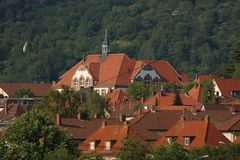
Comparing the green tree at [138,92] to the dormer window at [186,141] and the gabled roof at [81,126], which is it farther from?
the dormer window at [186,141]

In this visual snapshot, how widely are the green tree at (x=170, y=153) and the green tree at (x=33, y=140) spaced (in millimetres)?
6666

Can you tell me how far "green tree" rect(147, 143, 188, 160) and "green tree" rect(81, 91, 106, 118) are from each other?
4069 cm

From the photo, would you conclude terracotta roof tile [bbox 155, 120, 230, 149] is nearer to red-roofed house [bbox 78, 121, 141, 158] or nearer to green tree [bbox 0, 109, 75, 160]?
red-roofed house [bbox 78, 121, 141, 158]

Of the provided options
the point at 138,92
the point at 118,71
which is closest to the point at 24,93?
the point at 118,71

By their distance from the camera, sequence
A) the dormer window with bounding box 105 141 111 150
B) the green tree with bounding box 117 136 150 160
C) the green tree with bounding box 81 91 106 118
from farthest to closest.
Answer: the green tree with bounding box 81 91 106 118
the dormer window with bounding box 105 141 111 150
the green tree with bounding box 117 136 150 160

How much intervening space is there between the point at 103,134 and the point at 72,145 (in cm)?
640

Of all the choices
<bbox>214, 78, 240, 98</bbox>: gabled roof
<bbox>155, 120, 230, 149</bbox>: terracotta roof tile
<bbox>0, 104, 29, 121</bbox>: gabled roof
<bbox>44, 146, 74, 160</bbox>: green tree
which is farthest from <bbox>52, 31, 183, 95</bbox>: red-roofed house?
<bbox>44, 146, 74, 160</bbox>: green tree

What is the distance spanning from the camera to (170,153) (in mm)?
91750

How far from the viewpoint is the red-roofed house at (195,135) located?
10081cm

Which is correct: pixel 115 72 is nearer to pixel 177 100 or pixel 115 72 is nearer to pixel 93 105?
pixel 93 105

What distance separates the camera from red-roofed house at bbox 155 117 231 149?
331ft

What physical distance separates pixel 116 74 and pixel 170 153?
9879cm

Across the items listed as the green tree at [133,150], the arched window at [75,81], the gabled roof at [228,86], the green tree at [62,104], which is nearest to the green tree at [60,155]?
the green tree at [133,150]

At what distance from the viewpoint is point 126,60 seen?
642 feet
